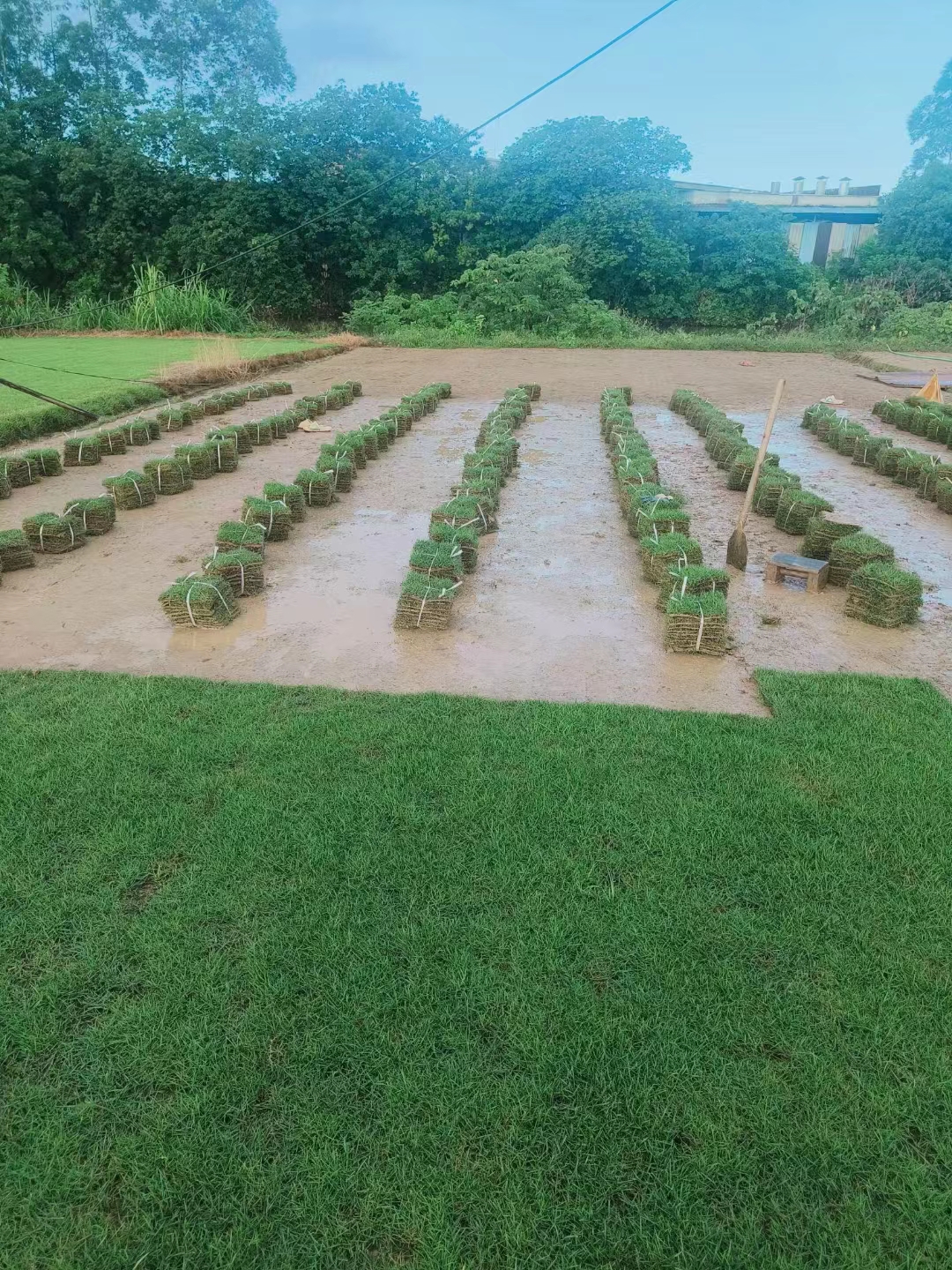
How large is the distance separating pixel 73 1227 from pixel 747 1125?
6.54ft

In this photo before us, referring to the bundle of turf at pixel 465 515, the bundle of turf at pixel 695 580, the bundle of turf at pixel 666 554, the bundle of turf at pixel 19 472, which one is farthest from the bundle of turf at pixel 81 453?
the bundle of turf at pixel 695 580

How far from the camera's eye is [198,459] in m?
10.2

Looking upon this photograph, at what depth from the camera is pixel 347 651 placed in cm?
568

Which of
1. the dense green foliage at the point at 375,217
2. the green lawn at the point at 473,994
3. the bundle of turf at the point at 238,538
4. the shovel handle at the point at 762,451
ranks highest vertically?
the dense green foliage at the point at 375,217

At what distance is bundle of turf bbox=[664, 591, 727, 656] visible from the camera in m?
5.61

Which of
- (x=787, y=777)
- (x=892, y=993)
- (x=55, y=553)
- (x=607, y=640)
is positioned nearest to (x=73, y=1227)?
(x=892, y=993)

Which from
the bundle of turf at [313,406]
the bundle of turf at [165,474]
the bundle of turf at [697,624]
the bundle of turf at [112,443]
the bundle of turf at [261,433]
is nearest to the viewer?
the bundle of turf at [697,624]

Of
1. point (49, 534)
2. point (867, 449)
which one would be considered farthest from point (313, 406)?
point (867, 449)

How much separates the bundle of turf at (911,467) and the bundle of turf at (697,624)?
6.04 metres

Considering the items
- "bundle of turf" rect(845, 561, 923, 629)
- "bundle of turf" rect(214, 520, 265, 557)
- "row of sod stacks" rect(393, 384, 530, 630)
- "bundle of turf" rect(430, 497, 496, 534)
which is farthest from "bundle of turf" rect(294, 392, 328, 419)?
"bundle of turf" rect(845, 561, 923, 629)

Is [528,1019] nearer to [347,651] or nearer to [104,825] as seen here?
[104,825]

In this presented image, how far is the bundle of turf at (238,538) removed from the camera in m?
7.02

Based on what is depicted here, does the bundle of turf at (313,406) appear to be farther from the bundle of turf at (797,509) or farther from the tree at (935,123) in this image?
the tree at (935,123)

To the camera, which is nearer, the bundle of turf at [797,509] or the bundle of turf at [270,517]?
the bundle of turf at [270,517]
